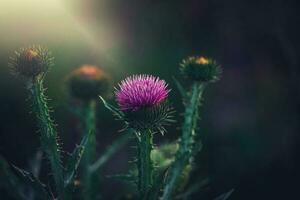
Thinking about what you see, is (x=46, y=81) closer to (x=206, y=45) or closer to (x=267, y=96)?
(x=206, y=45)

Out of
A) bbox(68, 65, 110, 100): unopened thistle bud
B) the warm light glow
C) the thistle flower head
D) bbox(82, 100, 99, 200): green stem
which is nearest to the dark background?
the warm light glow

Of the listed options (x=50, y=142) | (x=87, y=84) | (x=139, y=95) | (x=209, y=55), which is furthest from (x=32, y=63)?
(x=209, y=55)

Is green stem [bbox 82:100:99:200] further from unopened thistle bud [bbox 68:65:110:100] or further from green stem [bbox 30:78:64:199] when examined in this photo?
green stem [bbox 30:78:64:199]

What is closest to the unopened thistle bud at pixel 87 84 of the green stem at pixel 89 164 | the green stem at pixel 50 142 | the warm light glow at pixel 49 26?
the green stem at pixel 89 164

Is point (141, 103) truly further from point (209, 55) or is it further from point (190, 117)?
point (209, 55)

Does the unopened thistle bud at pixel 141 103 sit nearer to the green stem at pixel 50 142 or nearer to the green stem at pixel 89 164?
Answer: the green stem at pixel 50 142

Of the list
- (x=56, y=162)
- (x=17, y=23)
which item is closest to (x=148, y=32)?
(x=17, y=23)
